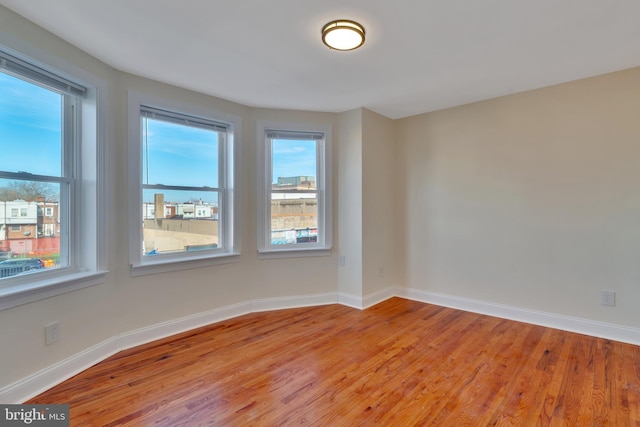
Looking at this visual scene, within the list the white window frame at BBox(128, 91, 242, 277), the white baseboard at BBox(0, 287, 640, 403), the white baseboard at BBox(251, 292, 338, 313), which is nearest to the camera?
the white baseboard at BBox(0, 287, 640, 403)

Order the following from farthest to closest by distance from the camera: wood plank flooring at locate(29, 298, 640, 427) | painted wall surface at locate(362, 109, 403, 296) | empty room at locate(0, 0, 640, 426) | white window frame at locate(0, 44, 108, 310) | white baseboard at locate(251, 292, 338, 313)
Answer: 1. painted wall surface at locate(362, 109, 403, 296)
2. white baseboard at locate(251, 292, 338, 313)
3. white window frame at locate(0, 44, 108, 310)
4. empty room at locate(0, 0, 640, 426)
5. wood plank flooring at locate(29, 298, 640, 427)

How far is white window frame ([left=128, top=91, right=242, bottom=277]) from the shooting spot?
2.67 metres

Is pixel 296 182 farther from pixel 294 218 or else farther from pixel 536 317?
pixel 536 317

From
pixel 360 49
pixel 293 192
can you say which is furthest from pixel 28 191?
pixel 360 49

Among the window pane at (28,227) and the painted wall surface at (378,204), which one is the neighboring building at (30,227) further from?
the painted wall surface at (378,204)

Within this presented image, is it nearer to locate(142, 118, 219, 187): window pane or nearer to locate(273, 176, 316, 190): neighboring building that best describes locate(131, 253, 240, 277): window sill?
locate(142, 118, 219, 187): window pane

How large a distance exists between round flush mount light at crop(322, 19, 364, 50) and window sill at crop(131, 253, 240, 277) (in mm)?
2284

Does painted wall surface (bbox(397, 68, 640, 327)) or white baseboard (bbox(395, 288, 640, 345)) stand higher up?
painted wall surface (bbox(397, 68, 640, 327))

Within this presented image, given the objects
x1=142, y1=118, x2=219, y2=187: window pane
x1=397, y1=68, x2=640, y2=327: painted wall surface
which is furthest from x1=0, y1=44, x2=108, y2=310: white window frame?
x1=397, y1=68, x2=640, y2=327: painted wall surface

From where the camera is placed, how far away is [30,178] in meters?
2.06

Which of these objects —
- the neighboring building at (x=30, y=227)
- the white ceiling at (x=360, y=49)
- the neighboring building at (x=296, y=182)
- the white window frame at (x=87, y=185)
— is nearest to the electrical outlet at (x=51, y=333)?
the white window frame at (x=87, y=185)

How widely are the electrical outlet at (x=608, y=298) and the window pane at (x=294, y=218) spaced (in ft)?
9.39

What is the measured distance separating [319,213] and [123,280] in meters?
2.16

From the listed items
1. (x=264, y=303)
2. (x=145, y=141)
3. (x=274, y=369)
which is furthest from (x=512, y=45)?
(x=264, y=303)
